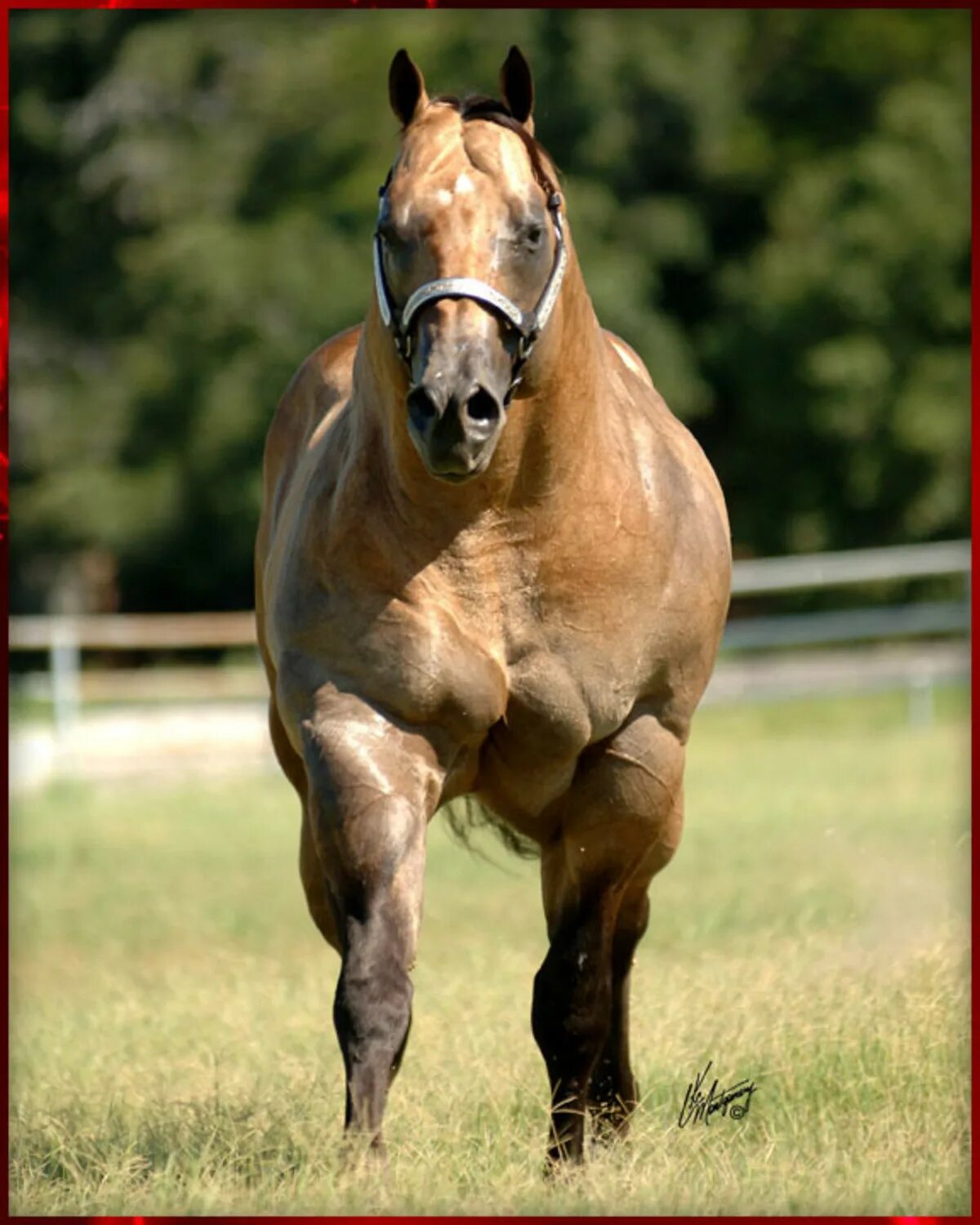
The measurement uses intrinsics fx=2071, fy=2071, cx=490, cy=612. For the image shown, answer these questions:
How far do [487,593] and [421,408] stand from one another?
664 millimetres

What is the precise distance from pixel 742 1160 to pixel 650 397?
193cm

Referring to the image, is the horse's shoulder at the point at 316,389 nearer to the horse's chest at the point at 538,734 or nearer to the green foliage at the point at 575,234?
the horse's chest at the point at 538,734

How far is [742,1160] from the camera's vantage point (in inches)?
175

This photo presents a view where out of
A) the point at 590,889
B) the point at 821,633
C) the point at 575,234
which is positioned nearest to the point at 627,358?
the point at 590,889

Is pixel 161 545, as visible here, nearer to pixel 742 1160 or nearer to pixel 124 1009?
pixel 124 1009

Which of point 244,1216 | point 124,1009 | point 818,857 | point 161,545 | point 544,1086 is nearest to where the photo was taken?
point 244,1216

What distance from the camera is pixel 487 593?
14.7 ft

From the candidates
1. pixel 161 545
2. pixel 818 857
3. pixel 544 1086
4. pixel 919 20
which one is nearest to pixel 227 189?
pixel 161 545

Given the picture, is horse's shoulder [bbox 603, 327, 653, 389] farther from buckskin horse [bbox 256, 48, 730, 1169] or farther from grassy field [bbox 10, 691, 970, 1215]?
grassy field [bbox 10, 691, 970, 1215]

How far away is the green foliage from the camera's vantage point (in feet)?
74.0

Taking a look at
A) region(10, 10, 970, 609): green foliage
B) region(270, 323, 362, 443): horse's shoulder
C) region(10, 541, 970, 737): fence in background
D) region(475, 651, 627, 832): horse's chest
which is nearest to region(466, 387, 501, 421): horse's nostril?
region(475, 651, 627, 832): horse's chest

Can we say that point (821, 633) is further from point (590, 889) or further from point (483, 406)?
point (483, 406)
